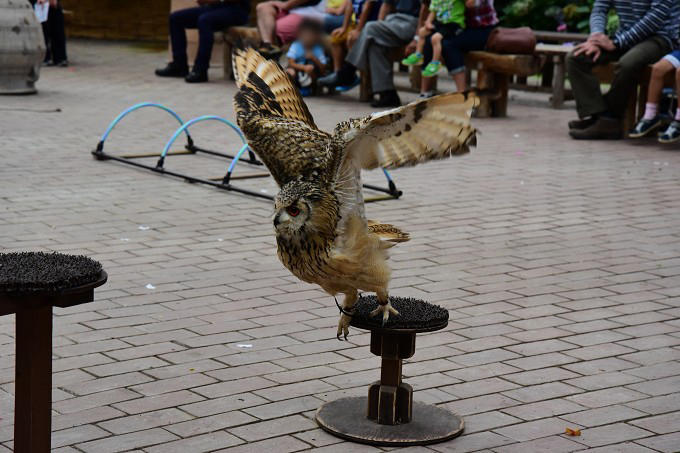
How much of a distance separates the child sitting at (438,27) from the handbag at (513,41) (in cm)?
46

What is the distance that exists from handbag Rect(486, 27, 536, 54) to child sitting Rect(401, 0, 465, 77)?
46cm

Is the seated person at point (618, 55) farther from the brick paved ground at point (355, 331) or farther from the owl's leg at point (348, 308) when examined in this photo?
the owl's leg at point (348, 308)

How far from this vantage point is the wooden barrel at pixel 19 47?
43.2ft

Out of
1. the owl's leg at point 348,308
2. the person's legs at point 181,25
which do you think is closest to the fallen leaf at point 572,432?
the owl's leg at point 348,308

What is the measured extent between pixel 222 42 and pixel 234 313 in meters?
11.5

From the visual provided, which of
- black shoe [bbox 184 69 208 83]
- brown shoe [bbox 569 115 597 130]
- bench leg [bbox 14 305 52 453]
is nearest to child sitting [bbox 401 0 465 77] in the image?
brown shoe [bbox 569 115 597 130]

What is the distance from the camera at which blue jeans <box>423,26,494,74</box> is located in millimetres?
13148

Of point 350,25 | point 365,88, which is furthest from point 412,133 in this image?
point 365,88

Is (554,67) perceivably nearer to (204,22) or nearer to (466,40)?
(466,40)

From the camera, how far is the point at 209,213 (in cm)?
815

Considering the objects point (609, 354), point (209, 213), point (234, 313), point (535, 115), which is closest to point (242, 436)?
point (234, 313)

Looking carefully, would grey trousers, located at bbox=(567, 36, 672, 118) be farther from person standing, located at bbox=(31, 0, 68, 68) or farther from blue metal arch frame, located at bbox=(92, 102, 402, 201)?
person standing, located at bbox=(31, 0, 68, 68)

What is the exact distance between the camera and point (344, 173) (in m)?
4.04

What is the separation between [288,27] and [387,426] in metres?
11.2
